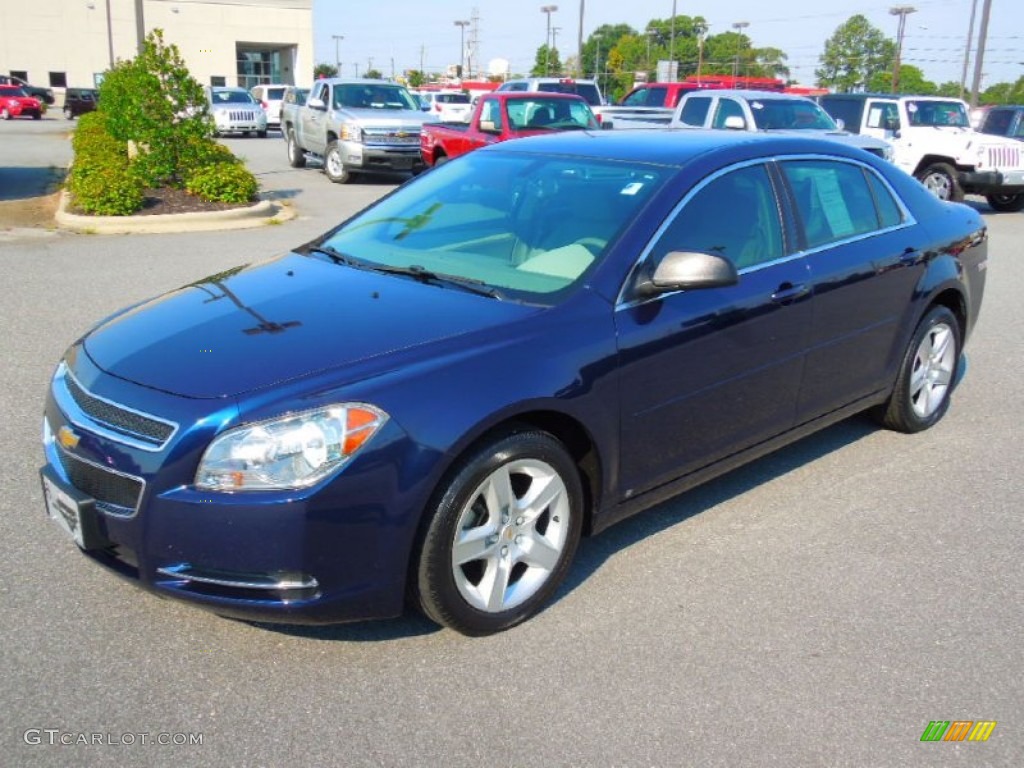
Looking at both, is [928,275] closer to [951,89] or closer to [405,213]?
[405,213]

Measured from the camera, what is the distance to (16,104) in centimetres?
4684

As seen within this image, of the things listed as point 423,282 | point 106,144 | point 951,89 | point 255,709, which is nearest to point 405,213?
point 423,282

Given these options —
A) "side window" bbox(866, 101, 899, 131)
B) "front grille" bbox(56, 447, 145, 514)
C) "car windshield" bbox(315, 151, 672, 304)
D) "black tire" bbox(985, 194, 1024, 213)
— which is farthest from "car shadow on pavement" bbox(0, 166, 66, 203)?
"black tire" bbox(985, 194, 1024, 213)

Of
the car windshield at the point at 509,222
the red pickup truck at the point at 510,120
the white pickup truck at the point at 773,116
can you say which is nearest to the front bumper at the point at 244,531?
the car windshield at the point at 509,222

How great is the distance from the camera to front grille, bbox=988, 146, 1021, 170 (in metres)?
16.8

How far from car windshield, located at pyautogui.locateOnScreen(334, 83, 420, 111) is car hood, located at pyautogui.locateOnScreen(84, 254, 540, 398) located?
1598 centimetres

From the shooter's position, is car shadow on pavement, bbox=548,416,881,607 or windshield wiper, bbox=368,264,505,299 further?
car shadow on pavement, bbox=548,416,881,607

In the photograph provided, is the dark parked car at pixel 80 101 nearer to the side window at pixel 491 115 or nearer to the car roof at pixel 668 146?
the side window at pixel 491 115

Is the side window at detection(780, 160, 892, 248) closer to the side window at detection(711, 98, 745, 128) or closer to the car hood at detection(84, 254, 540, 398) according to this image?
the car hood at detection(84, 254, 540, 398)

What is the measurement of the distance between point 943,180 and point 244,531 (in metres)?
16.8

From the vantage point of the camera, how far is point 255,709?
9.97 feet

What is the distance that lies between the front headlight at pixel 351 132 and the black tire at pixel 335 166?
38cm

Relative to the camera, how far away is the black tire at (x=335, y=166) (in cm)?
1889

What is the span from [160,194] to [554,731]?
1266cm
